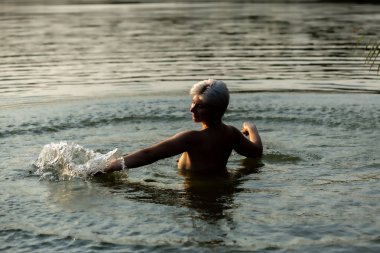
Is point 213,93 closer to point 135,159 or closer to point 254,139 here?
point 135,159

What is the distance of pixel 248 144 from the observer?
29.5 ft

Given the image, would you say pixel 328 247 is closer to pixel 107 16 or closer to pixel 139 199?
pixel 139 199

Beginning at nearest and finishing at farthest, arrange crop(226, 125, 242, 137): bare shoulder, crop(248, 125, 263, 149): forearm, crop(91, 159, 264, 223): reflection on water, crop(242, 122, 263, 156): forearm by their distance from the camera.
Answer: crop(91, 159, 264, 223): reflection on water, crop(226, 125, 242, 137): bare shoulder, crop(242, 122, 263, 156): forearm, crop(248, 125, 263, 149): forearm

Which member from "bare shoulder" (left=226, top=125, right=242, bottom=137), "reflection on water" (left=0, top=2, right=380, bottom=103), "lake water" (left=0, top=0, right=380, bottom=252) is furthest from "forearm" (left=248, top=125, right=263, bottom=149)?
"reflection on water" (left=0, top=2, right=380, bottom=103)

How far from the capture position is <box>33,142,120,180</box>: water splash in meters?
8.59

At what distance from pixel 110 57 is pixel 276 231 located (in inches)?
634

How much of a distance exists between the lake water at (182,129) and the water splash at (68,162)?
0.06m

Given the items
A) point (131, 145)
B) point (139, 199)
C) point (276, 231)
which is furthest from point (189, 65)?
point (276, 231)

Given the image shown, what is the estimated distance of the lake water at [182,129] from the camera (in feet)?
21.7

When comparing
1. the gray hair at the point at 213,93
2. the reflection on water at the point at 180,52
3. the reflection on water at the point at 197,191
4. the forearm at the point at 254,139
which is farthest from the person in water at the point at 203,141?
the reflection on water at the point at 180,52

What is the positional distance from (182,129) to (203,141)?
3.46m

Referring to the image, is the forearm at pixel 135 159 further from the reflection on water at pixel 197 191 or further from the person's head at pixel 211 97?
the person's head at pixel 211 97

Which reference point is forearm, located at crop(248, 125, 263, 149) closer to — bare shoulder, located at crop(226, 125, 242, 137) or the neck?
bare shoulder, located at crop(226, 125, 242, 137)

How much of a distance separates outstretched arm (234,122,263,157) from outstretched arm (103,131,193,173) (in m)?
0.80
